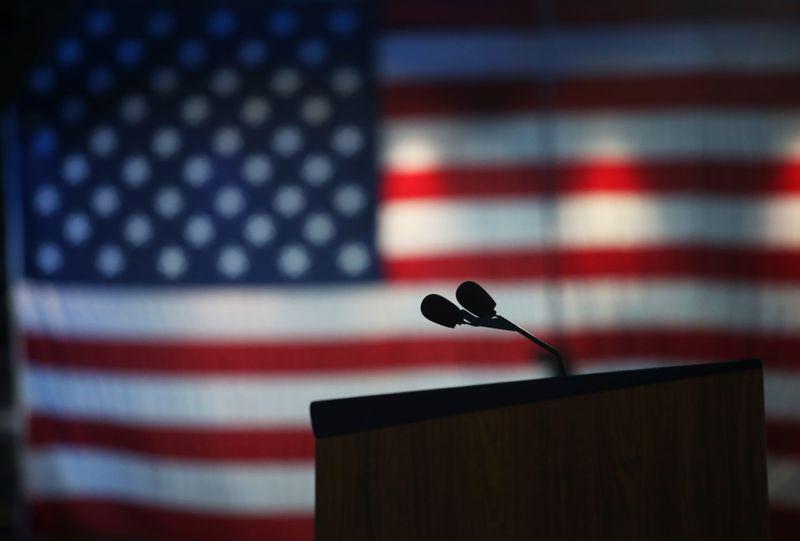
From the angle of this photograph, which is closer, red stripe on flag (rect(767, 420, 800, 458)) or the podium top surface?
the podium top surface

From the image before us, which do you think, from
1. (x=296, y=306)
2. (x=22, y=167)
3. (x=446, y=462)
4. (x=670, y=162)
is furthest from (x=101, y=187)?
(x=446, y=462)

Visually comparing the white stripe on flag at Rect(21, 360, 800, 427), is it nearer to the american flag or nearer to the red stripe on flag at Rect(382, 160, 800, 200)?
the american flag

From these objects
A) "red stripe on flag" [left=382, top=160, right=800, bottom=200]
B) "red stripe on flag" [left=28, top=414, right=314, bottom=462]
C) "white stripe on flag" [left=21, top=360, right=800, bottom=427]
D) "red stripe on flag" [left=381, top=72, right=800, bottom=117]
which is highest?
"red stripe on flag" [left=381, top=72, right=800, bottom=117]

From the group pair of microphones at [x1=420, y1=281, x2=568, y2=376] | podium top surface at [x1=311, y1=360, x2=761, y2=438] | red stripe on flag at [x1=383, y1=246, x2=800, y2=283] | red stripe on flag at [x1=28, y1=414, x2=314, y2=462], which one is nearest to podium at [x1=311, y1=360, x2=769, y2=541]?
podium top surface at [x1=311, y1=360, x2=761, y2=438]

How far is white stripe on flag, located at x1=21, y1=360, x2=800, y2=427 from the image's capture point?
10.3ft

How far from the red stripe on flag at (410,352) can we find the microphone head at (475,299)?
1.88 m

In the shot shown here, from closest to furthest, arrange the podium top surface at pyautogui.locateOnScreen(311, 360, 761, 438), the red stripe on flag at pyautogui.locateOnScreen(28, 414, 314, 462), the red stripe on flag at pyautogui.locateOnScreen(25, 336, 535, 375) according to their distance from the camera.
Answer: the podium top surface at pyautogui.locateOnScreen(311, 360, 761, 438)
the red stripe on flag at pyautogui.locateOnScreen(25, 336, 535, 375)
the red stripe on flag at pyautogui.locateOnScreen(28, 414, 314, 462)

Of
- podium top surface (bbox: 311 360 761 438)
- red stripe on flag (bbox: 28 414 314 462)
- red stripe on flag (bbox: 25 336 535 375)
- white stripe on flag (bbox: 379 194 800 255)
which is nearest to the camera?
podium top surface (bbox: 311 360 761 438)

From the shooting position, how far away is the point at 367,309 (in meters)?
3.14

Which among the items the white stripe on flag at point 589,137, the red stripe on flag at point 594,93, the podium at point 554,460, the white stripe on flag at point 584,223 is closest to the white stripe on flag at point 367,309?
the white stripe on flag at point 584,223

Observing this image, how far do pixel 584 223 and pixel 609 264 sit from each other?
19 centimetres

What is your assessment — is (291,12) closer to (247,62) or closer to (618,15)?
(247,62)

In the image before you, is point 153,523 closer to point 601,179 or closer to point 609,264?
point 609,264

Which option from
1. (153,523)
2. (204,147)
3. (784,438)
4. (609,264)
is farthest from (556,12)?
(153,523)
